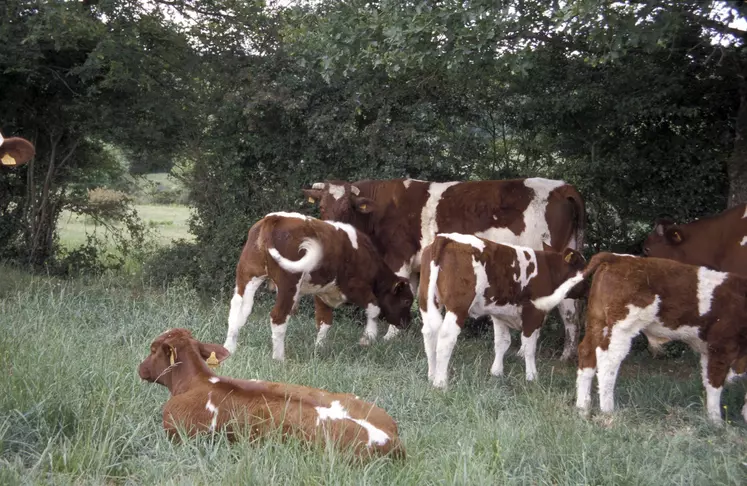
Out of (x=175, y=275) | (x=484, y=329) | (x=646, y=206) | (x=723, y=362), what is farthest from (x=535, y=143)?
(x=175, y=275)

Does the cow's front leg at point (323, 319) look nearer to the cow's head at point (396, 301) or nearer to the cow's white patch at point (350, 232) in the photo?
the cow's head at point (396, 301)

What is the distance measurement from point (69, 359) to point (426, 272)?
11.6 ft

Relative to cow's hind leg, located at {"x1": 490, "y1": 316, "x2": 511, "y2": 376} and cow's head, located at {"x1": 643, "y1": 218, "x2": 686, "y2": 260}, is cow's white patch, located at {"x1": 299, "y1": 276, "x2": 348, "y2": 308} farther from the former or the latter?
cow's head, located at {"x1": 643, "y1": 218, "x2": 686, "y2": 260}

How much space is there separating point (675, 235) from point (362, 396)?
15.0 feet

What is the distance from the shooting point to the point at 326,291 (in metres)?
9.27

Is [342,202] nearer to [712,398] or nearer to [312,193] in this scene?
[312,193]

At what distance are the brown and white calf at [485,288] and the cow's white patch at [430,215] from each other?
7.13 feet

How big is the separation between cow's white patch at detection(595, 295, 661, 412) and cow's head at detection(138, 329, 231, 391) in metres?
3.44

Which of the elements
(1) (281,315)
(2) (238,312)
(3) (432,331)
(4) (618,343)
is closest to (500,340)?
(3) (432,331)

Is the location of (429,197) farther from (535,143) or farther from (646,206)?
(646,206)

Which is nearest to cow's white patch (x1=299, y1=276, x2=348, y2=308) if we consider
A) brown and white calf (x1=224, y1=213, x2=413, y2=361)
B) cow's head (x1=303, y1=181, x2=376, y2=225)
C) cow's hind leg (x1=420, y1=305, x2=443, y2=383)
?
brown and white calf (x1=224, y1=213, x2=413, y2=361)

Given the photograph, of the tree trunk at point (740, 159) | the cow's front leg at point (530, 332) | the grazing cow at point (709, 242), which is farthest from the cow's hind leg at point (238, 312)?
the tree trunk at point (740, 159)

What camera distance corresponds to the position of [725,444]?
582 centimetres

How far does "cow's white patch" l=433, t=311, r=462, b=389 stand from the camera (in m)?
7.57
